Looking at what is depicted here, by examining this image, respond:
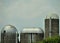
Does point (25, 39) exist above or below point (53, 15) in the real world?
below

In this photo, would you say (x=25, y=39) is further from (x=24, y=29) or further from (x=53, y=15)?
(x=53, y=15)

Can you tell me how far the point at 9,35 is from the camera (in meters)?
92.5

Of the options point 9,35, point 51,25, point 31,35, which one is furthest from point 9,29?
point 51,25

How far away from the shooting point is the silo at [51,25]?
9456 centimetres

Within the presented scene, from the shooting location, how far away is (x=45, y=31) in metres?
96.1

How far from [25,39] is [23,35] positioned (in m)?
1.42

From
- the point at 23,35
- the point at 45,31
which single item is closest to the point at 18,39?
the point at 23,35

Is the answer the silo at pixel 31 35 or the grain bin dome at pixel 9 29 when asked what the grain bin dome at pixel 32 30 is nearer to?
the silo at pixel 31 35

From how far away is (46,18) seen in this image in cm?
9650

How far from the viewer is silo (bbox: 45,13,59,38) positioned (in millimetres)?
94562

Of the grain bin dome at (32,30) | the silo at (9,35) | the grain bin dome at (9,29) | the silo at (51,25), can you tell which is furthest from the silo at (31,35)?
the grain bin dome at (9,29)

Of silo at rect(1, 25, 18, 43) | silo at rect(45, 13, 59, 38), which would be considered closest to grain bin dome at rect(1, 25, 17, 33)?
silo at rect(1, 25, 18, 43)

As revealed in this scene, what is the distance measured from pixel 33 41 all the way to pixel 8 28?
8.90m

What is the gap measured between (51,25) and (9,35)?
44.6 ft
